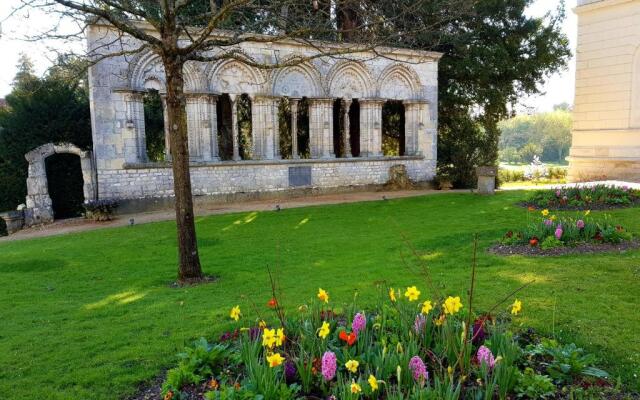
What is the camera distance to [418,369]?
2789 millimetres

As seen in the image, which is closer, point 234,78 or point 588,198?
point 588,198

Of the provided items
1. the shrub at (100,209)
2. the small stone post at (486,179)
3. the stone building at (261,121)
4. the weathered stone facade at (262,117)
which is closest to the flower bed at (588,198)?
the small stone post at (486,179)

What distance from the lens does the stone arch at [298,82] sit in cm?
1595

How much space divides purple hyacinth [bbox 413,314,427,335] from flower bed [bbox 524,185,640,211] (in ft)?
25.3

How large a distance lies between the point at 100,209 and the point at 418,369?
11417 millimetres

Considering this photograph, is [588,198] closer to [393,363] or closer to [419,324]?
[419,324]

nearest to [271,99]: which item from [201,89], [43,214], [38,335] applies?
[201,89]

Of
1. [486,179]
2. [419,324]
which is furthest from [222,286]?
[486,179]

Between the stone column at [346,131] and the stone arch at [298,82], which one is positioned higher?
the stone arch at [298,82]

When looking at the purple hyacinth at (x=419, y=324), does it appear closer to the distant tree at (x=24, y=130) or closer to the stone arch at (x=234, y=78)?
the stone arch at (x=234, y=78)

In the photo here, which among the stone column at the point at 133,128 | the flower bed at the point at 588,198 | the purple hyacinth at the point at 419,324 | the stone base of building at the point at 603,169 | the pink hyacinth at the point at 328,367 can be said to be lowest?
the pink hyacinth at the point at 328,367

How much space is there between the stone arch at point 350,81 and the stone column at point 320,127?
1.83 ft

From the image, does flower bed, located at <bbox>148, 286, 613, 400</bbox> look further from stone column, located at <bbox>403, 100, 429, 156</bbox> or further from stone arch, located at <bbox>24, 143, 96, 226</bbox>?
stone column, located at <bbox>403, 100, 429, 156</bbox>

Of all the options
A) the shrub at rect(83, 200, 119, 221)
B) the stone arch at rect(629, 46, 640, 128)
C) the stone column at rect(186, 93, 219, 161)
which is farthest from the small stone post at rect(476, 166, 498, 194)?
the shrub at rect(83, 200, 119, 221)
